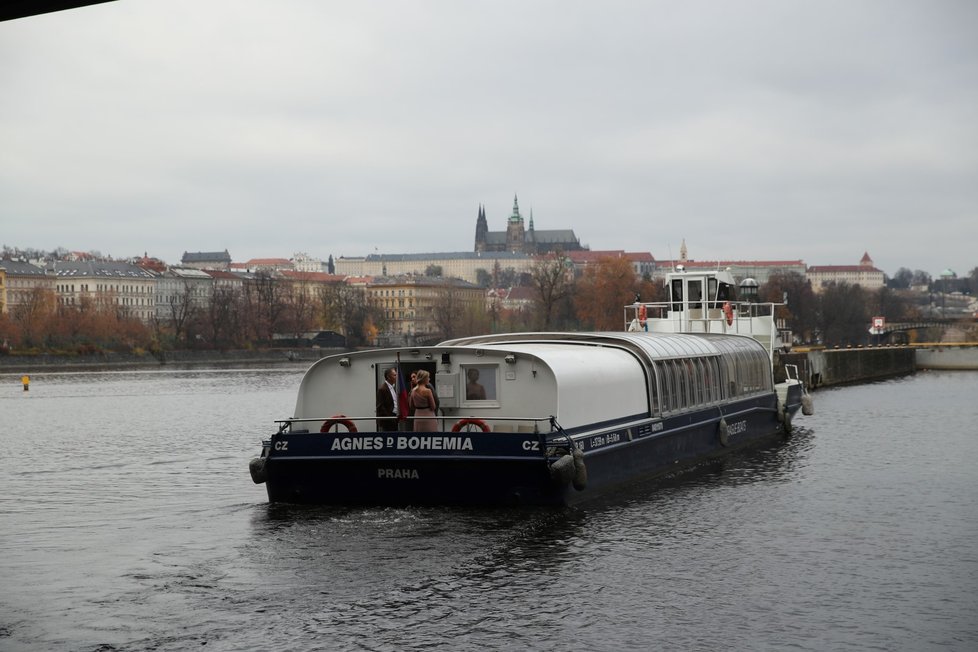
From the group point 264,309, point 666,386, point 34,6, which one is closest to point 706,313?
point 666,386

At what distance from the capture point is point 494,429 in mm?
22906

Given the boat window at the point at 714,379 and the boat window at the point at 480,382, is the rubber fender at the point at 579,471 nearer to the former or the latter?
the boat window at the point at 480,382

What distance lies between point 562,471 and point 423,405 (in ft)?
9.19

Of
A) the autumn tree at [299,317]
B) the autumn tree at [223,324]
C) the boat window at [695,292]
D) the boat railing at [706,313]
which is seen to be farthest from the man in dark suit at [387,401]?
the autumn tree at [299,317]

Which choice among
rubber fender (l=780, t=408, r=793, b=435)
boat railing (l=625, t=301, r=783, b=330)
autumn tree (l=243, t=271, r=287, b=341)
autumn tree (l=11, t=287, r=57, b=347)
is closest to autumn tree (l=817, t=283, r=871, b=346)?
autumn tree (l=243, t=271, r=287, b=341)

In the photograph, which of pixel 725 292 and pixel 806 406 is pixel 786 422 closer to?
pixel 806 406

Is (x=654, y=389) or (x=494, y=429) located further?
(x=654, y=389)

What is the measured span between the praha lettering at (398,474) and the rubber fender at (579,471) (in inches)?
106

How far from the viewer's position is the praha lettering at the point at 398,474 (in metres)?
21.5

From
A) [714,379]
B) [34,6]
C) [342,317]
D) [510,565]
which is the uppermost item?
[342,317]

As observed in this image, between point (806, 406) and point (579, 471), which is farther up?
point (579, 471)

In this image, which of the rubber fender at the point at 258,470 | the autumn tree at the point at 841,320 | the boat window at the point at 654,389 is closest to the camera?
the rubber fender at the point at 258,470

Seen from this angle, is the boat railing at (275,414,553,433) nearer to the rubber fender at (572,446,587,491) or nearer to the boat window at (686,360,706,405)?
the rubber fender at (572,446,587,491)

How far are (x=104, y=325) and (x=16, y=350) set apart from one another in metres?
16.5
